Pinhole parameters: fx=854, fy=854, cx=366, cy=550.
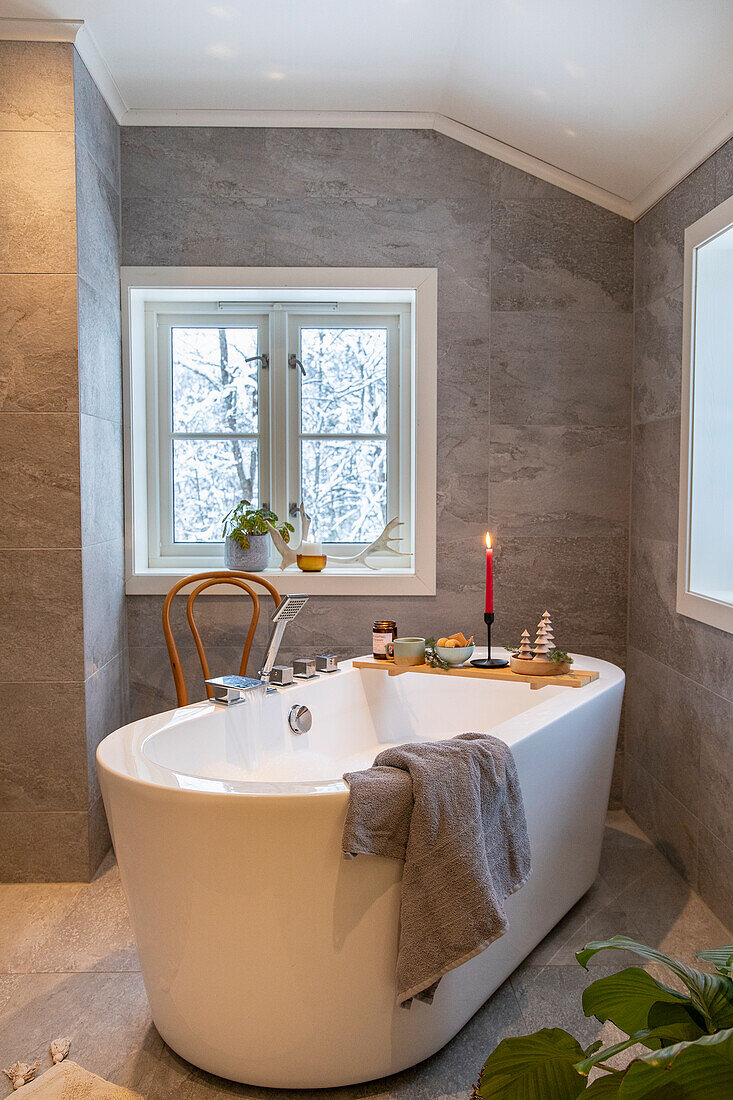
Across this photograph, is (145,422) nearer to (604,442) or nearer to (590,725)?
(604,442)

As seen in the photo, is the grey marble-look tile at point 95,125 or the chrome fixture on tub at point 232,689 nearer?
the chrome fixture on tub at point 232,689

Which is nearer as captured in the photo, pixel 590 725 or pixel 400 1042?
pixel 400 1042

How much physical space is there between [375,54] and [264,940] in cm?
267

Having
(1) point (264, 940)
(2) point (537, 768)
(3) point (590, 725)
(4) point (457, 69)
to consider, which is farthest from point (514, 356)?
(1) point (264, 940)

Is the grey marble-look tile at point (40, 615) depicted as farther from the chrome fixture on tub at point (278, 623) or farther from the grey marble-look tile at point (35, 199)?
the grey marble-look tile at point (35, 199)

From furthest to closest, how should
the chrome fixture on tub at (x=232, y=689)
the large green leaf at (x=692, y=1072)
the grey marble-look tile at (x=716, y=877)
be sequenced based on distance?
the grey marble-look tile at (x=716, y=877) < the chrome fixture on tub at (x=232, y=689) < the large green leaf at (x=692, y=1072)

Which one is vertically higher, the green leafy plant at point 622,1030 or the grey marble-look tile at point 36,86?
the grey marble-look tile at point 36,86

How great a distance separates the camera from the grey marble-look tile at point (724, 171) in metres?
2.47

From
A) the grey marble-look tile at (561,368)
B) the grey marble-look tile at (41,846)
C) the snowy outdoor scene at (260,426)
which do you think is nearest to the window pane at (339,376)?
the snowy outdoor scene at (260,426)

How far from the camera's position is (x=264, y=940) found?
1.65 meters

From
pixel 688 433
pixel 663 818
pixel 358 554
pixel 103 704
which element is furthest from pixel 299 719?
pixel 688 433

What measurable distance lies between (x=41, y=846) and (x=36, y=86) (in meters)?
2.43

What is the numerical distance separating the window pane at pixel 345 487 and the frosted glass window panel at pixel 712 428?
4.27 ft

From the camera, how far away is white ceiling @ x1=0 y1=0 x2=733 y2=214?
2396mm
